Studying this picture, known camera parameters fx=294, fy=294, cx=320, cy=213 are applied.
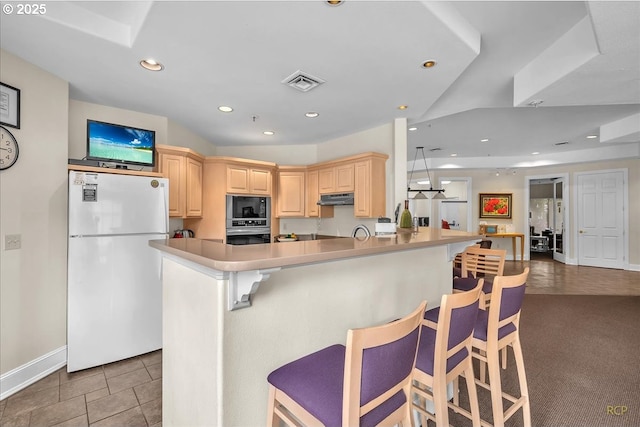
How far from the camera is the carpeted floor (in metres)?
1.96

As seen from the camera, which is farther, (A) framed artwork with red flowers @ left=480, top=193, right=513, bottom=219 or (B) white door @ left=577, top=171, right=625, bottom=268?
(A) framed artwork with red flowers @ left=480, top=193, right=513, bottom=219

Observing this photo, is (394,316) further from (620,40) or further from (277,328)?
(620,40)

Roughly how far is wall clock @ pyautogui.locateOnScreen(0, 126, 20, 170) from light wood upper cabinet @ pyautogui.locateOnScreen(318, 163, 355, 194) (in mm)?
3397

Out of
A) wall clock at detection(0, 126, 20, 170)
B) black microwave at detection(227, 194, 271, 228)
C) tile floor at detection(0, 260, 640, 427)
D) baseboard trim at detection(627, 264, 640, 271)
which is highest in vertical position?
wall clock at detection(0, 126, 20, 170)

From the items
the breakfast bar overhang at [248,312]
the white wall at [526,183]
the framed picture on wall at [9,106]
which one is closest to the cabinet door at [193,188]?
the framed picture on wall at [9,106]

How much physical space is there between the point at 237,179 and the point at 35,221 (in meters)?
2.31

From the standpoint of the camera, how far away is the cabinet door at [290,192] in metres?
4.96

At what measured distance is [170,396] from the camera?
160cm

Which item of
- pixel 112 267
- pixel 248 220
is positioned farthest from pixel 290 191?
pixel 112 267

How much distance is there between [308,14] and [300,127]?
241 centimetres

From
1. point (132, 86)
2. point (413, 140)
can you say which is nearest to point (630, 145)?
point (413, 140)

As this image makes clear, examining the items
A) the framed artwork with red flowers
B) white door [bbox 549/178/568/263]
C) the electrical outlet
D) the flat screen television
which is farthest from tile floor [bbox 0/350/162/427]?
white door [bbox 549/178/568/263]

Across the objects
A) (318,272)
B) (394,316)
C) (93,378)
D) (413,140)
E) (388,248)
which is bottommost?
(93,378)

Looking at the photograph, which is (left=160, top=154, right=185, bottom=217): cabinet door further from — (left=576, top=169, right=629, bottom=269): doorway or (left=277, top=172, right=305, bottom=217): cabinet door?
(left=576, top=169, right=629, bottom=269): doorway
